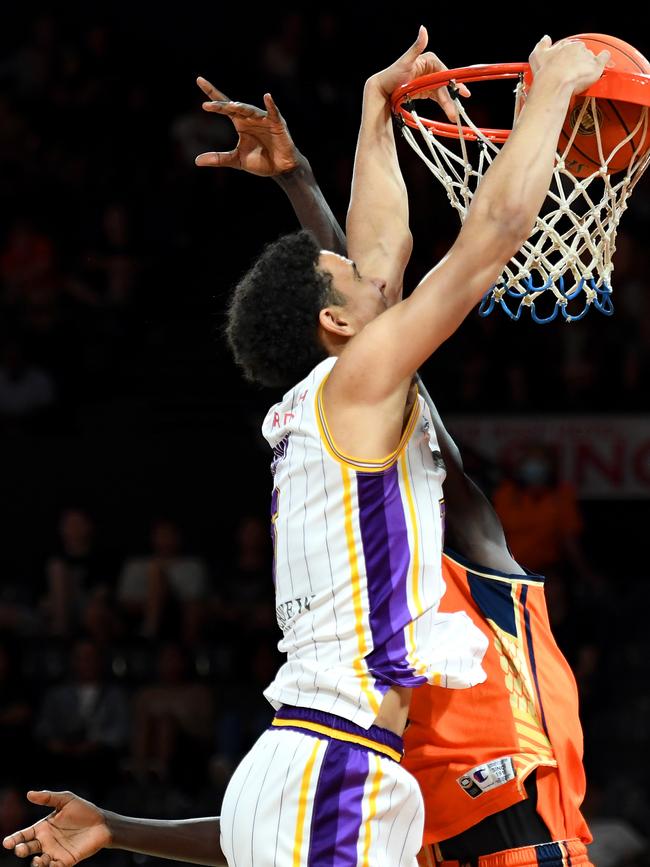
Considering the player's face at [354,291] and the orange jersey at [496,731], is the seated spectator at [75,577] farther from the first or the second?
the player's face at [354,291]

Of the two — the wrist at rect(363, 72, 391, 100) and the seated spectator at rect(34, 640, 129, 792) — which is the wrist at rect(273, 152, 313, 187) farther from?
the seated spectator at rect(34, 640, 129, 792)

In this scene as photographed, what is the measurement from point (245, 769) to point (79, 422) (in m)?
6.07

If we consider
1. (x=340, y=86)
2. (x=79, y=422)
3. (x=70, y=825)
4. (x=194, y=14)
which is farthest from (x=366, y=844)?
(x=194, y=14)

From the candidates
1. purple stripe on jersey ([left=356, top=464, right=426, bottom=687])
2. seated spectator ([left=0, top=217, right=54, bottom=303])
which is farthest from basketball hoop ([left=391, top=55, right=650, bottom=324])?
seated spectator ([left=0, top=217, right=54, bottom=303])

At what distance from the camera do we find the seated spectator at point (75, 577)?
784 cm

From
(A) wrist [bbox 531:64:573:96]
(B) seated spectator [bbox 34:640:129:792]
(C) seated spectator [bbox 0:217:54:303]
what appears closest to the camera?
(A) wrist [bbox 531:64:573:96]

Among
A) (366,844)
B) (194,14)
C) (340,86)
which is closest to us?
(366,844)

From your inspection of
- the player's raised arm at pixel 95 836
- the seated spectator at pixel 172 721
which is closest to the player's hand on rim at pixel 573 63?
the player's raised arm at pixel 95 836

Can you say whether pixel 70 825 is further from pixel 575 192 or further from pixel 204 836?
pixel 575 192

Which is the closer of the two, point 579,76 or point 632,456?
point 579,76

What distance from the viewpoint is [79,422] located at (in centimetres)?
873

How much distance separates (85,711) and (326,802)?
193 inches

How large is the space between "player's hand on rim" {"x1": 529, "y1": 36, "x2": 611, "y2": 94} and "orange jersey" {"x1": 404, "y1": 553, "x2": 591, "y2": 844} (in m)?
1.17

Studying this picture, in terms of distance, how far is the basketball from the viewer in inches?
129
